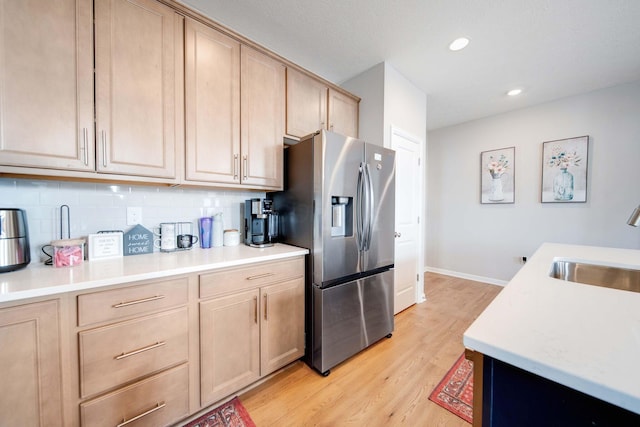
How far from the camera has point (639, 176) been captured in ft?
8.84

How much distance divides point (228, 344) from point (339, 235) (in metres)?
1.04

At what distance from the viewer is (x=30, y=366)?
3.07ft

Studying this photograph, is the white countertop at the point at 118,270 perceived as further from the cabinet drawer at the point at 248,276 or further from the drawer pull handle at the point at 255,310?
the drawer pull handle at the point at 255,310

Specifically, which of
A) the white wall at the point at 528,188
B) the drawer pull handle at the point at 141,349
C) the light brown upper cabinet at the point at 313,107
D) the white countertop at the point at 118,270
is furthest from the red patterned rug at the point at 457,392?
the white wall at the point at 528,188

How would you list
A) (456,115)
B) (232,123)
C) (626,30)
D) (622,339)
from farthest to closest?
1. (456,115)
2. (626,30)
3. (232,123)
4. (622,339)

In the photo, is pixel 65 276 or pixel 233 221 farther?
pixel 233 221

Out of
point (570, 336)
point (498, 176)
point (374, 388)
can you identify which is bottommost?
point (374, 388)

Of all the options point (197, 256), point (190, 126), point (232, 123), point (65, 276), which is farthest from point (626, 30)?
point (65, 276)

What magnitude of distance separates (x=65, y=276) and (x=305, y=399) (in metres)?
1.48

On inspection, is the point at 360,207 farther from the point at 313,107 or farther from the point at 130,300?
the point at 130,300

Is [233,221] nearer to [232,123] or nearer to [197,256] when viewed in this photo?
[197,256]

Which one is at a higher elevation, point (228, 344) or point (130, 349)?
point (130, 349)

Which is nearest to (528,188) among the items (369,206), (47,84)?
(369,206)

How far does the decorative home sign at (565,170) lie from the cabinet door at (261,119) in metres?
3.67
